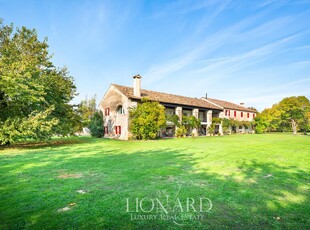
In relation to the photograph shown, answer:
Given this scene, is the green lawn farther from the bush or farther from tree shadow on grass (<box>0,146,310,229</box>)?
the bush

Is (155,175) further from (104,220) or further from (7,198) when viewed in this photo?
(7,198)

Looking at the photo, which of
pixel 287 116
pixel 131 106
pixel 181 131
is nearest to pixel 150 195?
pixel 131 106

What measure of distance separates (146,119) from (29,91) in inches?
498

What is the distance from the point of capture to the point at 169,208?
3.67 metres

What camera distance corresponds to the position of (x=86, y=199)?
4109 millimetres

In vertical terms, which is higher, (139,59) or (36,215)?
(139,59)

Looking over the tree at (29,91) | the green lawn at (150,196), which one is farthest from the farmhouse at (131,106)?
the green lawn at (150,196)

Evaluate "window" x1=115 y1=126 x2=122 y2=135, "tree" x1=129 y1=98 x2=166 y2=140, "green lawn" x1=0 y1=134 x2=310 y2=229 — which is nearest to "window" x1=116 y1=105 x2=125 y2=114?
"window" x1=115 y1=126 x2=122 y2=135

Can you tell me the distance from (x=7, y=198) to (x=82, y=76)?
896 inches

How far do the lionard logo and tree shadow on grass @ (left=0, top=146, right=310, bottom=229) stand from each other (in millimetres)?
113

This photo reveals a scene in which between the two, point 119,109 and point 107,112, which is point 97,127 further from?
point 119,109

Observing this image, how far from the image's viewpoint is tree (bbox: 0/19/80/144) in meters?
13.6


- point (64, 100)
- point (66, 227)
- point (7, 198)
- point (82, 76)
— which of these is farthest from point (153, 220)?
point (82, 76)

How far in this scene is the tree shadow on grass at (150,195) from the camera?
311cm
